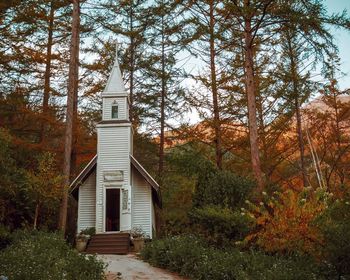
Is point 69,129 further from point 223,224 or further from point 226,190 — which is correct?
point 223,224

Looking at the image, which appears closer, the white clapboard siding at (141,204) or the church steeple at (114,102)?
the white clapboard siding at (141,204)

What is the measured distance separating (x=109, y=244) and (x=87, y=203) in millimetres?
3009

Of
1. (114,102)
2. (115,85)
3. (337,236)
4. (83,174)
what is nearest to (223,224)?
(337,236)

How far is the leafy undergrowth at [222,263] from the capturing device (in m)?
8.00

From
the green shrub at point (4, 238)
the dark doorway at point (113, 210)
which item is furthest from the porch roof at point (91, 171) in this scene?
the green shrub at point (4, 238)

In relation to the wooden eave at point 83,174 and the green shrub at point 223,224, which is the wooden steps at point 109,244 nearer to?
the wooden eave at point 83,174

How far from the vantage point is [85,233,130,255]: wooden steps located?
14.2 m

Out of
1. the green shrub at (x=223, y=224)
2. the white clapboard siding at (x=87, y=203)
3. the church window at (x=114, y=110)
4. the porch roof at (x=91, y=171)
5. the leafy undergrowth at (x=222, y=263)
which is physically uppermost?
the church window at (x=114, y=110)

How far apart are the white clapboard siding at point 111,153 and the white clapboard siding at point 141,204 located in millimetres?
869

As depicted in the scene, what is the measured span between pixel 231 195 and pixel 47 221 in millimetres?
7717

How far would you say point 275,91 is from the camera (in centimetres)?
1675

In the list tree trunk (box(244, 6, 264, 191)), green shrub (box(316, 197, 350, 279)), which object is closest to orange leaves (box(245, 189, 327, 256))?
green shrub (box(316, 197, 350, 279))

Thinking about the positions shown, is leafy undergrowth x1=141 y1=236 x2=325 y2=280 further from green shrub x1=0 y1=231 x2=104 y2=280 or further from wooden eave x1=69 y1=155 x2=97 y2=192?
wooden eave x1=69 y1=155 x2=97 y2=192

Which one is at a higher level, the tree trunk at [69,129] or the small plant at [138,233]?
the tree trunk at [69,129]
